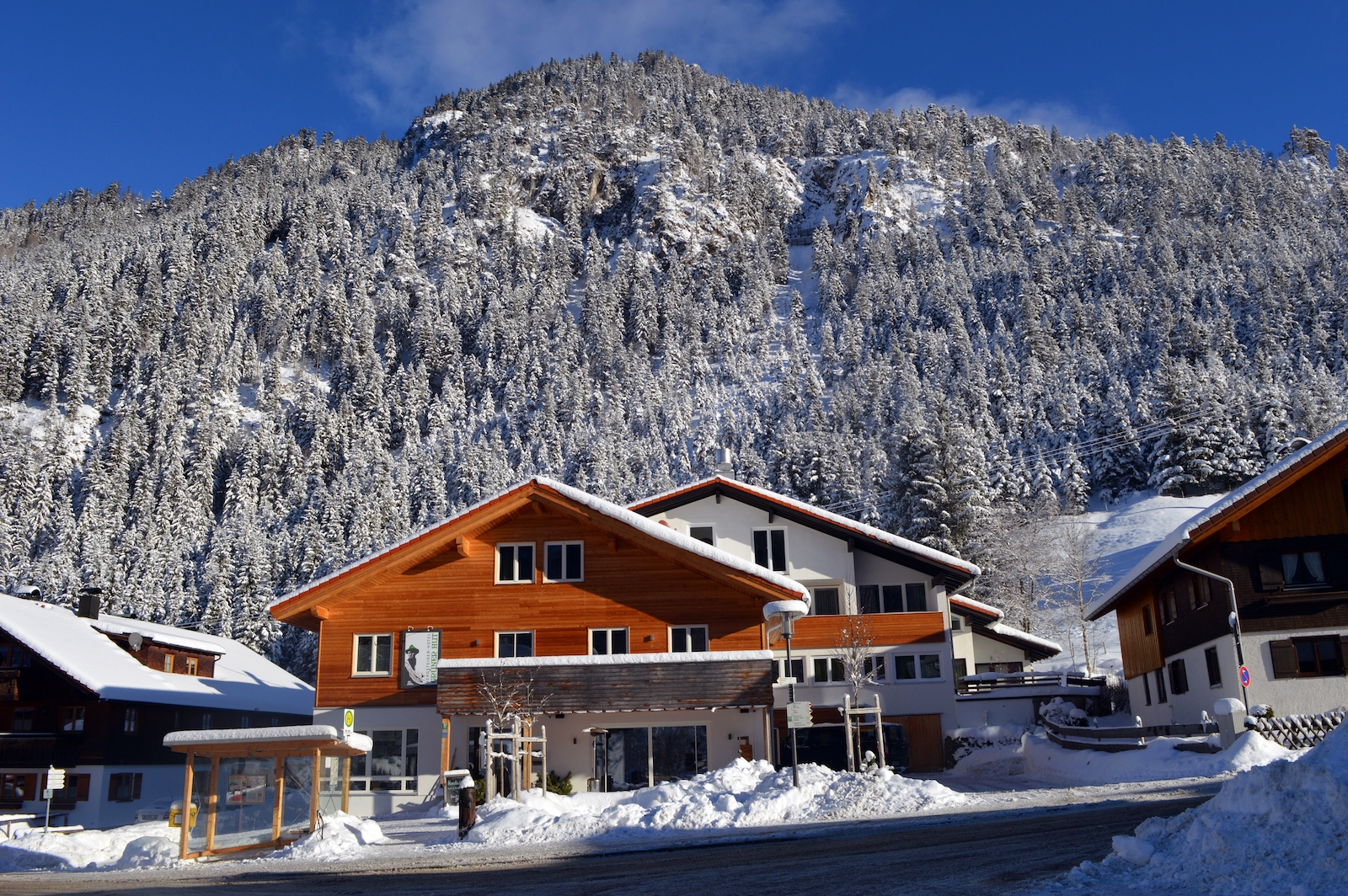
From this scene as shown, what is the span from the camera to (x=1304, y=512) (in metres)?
27.6

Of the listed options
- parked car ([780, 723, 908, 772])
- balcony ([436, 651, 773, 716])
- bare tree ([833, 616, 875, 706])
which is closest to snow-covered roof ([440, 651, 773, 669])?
balcony ([436, 651, 773, 716])

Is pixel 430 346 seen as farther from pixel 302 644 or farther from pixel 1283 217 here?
pixel 1283 217

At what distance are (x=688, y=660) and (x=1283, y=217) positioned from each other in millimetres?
203846

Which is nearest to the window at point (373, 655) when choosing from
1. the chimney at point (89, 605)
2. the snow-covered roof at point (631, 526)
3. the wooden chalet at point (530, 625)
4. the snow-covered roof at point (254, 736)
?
the wooden chalet at point (530, 625)

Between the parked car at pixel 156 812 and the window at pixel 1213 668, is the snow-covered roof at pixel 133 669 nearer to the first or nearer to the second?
the parked car at pixel 156 812

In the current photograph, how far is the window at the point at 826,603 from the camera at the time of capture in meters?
36.6

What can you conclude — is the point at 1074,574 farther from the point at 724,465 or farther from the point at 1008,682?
the point at 724,465

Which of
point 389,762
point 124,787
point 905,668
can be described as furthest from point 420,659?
point 124,787

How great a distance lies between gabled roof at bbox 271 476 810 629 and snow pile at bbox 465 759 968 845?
332 inches

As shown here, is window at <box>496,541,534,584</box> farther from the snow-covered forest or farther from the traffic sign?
the snow-covered forest

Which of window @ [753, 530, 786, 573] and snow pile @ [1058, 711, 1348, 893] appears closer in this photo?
snow pile @ [1058, 711, 1348, 893]

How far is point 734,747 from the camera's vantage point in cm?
2809

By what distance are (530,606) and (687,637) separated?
5.22 meters

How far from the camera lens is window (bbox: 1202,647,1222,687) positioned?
28.1 metres
